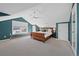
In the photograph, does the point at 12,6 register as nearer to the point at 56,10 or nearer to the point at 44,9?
the point at 44,9

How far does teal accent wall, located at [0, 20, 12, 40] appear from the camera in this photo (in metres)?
8.11

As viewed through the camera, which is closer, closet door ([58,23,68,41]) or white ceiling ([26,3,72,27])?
white ceiling ([26,3,72,27])

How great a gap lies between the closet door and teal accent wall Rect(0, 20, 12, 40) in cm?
420

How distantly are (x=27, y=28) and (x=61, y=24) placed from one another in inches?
201

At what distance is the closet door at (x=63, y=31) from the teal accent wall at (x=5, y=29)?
4.20 meters

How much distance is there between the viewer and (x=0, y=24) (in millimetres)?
8000

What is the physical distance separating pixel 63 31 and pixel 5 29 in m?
4.60

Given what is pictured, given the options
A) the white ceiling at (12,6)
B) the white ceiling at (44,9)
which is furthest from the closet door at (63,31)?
the white ceiling at (12,6)

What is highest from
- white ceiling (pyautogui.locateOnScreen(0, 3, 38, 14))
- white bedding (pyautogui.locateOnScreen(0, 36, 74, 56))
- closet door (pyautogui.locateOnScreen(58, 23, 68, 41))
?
white ceiling (pyautogui.locateOnScreen(0, 3, 38, 14))

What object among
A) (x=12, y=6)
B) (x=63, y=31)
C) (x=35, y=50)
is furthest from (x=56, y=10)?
(x=35, y=50)

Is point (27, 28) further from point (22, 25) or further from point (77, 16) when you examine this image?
point (77, 16)

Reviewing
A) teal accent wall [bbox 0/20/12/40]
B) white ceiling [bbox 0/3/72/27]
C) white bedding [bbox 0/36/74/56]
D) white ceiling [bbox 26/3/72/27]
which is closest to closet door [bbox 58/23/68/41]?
white ceiling [bbox 26/3/72/27]

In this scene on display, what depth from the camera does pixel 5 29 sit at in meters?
8.62

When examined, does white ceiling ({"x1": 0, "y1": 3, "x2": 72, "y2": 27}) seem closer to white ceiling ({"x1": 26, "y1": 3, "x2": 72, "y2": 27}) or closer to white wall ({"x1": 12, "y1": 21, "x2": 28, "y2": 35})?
white ceiling ({"x1": 26, "y1": 3, "x2": 72, "y2": 27})
